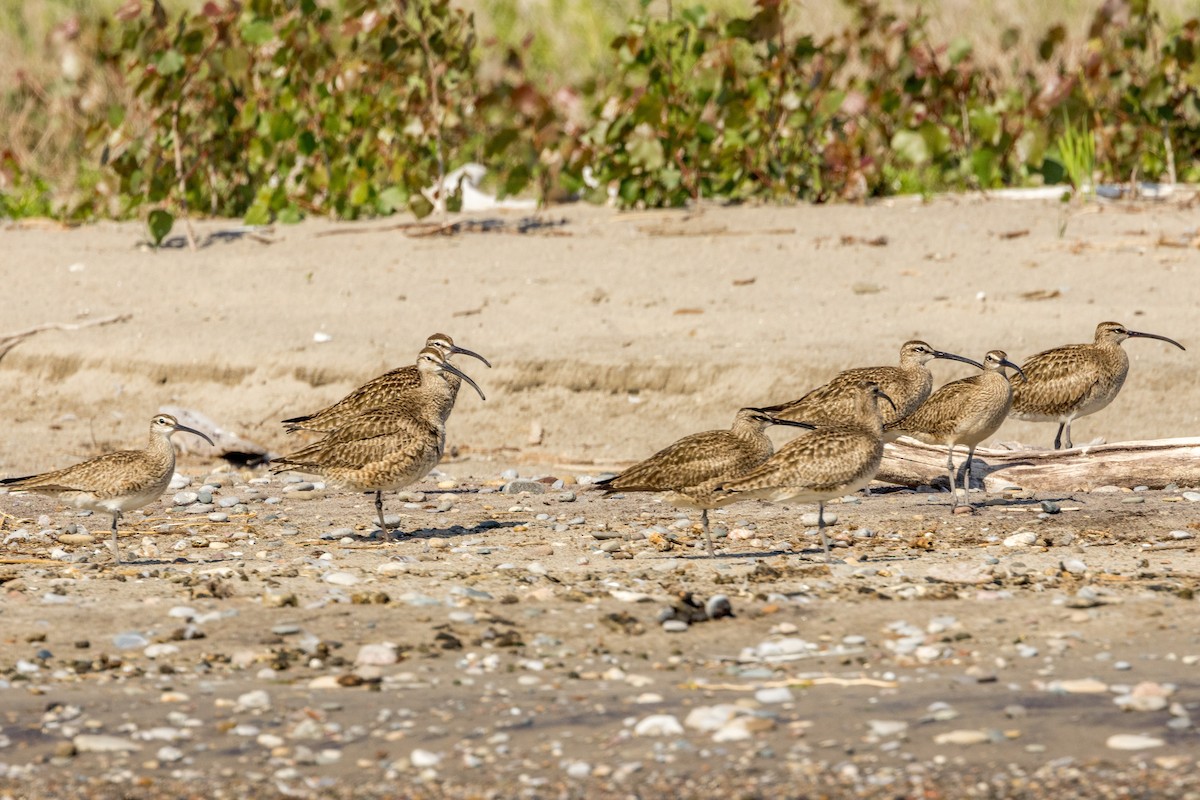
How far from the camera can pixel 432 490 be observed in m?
12.2

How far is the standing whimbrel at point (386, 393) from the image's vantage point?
38.8 ft

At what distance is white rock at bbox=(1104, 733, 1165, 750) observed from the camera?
20.4ft

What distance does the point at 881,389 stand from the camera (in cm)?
1145

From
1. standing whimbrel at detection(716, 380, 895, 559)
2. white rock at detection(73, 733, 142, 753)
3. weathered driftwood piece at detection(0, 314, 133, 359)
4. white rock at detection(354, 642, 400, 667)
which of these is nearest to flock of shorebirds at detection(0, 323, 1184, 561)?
standing whimbrel at detection(716, 380, 895, 559)

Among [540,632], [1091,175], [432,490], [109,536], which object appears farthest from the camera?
[1091,175]

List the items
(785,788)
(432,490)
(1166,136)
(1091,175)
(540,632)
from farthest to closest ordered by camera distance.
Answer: (1166,136), (1091,175), (432,490), (540,632), (785,788)

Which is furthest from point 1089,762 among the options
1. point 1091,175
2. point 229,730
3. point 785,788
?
point 1091,175

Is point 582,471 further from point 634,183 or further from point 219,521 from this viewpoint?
point 634,183

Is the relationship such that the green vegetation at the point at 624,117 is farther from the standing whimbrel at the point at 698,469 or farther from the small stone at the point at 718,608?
the small stone at the point at 718,608

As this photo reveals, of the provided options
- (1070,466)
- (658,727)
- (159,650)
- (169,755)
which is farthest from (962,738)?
(1070,466)

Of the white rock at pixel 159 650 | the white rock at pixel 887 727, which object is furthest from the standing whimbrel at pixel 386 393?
the white rock at pixel 887 727

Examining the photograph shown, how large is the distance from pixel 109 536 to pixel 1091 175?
11173mm

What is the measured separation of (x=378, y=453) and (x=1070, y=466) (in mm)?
4328

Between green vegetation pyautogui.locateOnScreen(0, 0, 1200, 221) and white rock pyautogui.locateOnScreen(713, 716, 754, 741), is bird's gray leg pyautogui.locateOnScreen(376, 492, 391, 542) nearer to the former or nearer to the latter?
white rock pyautogui.locateOnScreen(713, 716, 754, 741)
